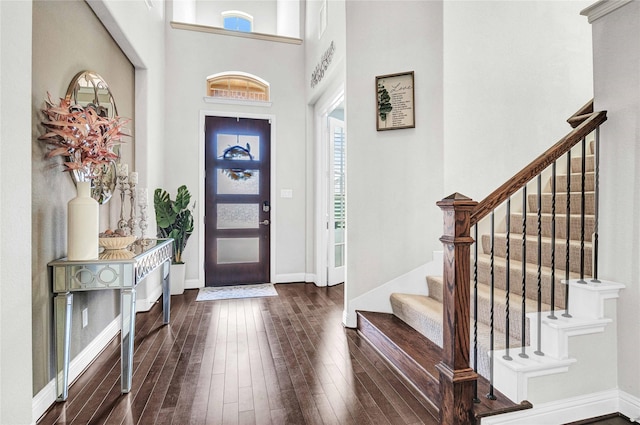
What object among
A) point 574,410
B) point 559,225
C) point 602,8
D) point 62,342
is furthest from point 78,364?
point 602,8

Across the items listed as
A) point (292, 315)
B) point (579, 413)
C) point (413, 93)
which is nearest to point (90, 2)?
point (413, 93)

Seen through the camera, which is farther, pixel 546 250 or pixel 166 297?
pixel 166 297

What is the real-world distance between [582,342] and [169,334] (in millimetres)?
2923

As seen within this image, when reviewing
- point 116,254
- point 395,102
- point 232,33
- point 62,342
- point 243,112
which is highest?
point 232,33

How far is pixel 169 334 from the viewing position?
2984 mm

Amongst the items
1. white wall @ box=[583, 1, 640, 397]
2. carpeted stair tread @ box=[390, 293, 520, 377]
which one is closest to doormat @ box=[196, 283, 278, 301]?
carpeted stair tread @ box=[390, 293, 520, 377]

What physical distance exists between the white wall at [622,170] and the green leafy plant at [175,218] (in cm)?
391

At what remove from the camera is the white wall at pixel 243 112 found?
456 centimetres

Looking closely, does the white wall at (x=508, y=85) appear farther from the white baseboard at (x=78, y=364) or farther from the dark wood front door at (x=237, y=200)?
the white baseboard at (x=78, y=364)

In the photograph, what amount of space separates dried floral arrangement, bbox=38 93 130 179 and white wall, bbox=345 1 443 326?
189 centimetres

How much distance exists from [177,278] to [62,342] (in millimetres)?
2360

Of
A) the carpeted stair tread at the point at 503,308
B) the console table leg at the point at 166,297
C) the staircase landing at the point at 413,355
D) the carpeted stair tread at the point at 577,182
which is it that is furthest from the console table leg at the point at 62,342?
the carpeted stair tread at the point at 577,182

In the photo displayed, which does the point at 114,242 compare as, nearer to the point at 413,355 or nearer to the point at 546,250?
the point at 413,355

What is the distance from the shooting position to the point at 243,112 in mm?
4793
